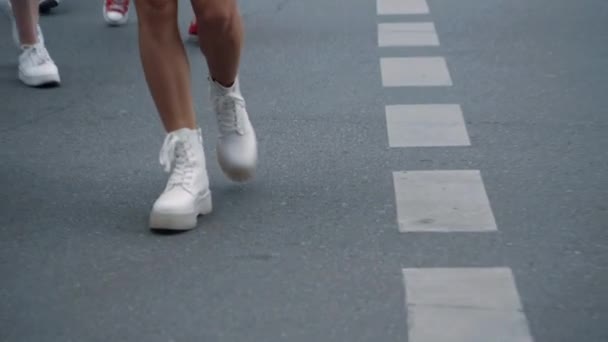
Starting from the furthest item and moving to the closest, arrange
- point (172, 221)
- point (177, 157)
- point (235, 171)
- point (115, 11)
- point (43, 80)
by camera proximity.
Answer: point (115, 11) < point (43, 80) < point (235, 171) < point (177, 157) < point (172, 221)

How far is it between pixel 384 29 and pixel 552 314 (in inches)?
205

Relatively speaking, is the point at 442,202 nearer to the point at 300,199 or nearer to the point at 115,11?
the point at 300,199

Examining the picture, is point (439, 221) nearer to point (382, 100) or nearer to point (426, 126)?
point (426, 126)

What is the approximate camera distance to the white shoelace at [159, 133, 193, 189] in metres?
4.59

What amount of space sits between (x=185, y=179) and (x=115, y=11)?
4.66 meters

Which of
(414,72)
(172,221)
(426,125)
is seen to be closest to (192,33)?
(414,72)

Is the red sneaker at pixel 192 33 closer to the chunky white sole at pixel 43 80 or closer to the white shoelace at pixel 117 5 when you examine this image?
the white shoelace at pixel 117 5

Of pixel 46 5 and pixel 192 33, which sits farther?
pixel 46 5

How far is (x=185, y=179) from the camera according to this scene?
15.0 ft

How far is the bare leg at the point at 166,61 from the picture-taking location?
4.44m

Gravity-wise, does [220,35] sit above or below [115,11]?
above

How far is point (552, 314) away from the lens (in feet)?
11.6

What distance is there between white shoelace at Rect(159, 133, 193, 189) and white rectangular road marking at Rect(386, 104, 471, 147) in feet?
3.80

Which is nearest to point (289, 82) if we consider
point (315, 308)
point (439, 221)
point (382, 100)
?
point (382, 100)
